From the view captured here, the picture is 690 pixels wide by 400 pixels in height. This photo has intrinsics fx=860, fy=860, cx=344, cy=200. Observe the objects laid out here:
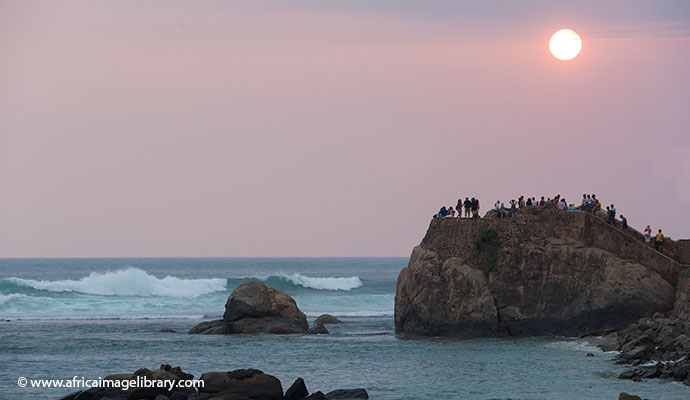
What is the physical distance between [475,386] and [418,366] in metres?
5.11

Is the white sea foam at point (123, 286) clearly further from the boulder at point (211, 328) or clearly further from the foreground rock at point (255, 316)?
the foreground rock at point (255, 316)

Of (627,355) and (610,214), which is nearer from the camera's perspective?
(627,355)

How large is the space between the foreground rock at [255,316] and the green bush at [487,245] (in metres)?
11.5

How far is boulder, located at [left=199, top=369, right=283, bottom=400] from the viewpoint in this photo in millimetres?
26516

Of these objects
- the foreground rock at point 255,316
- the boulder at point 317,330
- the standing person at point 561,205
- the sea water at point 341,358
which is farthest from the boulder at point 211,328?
the standing person at point 561,205

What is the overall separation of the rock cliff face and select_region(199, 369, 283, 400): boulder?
17804 mm

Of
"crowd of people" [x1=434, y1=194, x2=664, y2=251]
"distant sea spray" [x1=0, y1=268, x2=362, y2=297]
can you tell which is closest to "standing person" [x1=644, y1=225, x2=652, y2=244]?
"crowd of people" [x1=434, y1=194, x2=664, y2=251]

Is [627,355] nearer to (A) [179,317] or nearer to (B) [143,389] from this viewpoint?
(B) [143,389]

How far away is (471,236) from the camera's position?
44875mm

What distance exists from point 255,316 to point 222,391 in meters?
22.9

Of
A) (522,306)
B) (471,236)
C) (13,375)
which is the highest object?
(471,236)

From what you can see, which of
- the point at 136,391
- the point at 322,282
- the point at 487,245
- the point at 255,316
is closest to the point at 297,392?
the point at 136,391

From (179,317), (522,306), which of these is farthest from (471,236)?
(179,317)

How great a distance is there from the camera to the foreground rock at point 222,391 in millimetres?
26031
